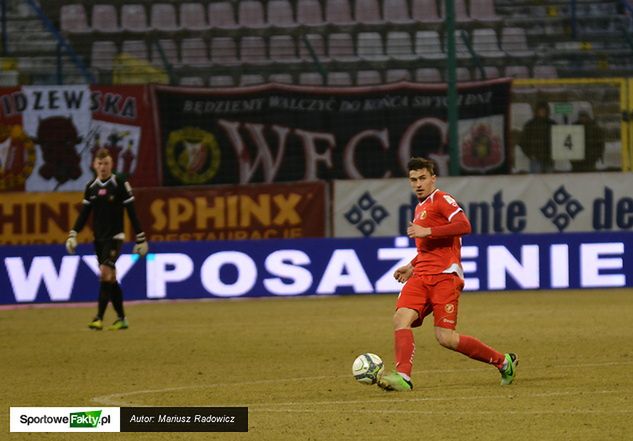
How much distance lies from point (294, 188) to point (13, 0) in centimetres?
897

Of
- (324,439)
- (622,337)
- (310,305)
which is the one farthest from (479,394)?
(310,305)

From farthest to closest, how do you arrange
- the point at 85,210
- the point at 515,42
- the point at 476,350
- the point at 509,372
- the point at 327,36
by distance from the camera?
the point at 327,36, the point at 515,42, the point at 85,210, the point at 509,372, the point at 476,350

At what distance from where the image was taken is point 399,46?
2750 cm

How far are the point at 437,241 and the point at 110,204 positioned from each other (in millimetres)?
6740

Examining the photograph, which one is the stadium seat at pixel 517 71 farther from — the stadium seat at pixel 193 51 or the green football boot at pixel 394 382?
the green football boot at pixel 394 382

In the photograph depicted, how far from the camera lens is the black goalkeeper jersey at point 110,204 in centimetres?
1686

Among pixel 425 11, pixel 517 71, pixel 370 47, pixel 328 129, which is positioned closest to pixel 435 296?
pixel 328 129

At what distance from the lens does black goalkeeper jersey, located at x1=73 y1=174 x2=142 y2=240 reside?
55.3ft

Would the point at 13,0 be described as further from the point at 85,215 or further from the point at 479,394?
the point at 479,394

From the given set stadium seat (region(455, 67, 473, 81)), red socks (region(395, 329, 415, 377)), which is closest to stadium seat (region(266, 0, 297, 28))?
stadium seat (region(455, 67, 473, 81))

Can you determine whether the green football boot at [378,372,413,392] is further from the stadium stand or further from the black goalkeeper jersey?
the stadium stand

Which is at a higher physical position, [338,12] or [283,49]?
[338,12]

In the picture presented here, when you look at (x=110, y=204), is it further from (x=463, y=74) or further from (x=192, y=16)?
(x=192, y=16)

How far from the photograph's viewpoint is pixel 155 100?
23.8m
